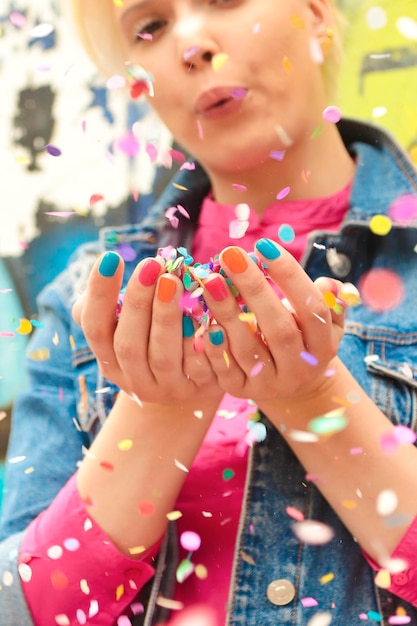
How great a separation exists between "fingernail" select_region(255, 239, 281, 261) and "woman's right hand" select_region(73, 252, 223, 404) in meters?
0.05

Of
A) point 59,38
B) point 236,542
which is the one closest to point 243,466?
point 236,542

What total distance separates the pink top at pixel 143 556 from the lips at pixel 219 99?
0.12 meters

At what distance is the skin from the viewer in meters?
0.42

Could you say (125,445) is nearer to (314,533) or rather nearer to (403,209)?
(314,533)

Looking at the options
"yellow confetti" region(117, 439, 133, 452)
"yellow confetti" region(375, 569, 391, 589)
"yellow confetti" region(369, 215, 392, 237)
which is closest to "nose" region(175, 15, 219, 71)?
"yellow confetti" region(369, 215, 392, 237)

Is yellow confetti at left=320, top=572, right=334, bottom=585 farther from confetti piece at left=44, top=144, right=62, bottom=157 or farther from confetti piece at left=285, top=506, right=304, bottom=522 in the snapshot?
confetti piece at left=44, top=144, right=62, bottom=157

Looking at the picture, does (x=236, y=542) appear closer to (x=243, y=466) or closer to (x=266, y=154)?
(x=243, y=466)

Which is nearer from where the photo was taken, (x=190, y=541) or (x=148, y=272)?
(x=148, y=272)

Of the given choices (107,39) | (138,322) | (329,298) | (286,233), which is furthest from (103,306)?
(107,39)

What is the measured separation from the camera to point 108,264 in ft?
1.35

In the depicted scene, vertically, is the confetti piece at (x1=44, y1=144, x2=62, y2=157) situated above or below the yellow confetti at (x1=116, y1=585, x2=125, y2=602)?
above

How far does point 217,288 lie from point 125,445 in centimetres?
18

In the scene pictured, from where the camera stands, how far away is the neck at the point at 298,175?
2.12 feet

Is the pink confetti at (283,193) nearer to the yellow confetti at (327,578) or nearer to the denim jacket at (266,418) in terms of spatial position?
the denim jacket at (266,418)
